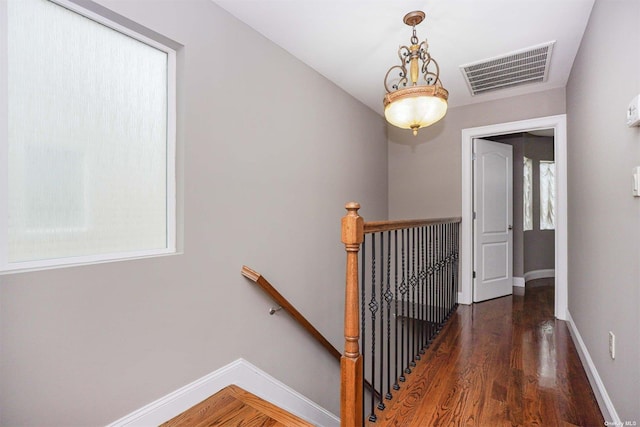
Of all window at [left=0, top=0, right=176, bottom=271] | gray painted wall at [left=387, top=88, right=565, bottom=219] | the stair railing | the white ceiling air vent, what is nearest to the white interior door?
gray painted wall at [left=387, top=88, right=565, bottom=219]

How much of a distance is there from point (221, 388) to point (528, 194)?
5.58 metres

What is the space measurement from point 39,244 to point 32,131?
0.48 metres

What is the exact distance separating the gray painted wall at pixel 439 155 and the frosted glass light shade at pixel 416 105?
6.46 feet

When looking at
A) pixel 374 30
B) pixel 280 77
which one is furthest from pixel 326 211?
pixel 374 30

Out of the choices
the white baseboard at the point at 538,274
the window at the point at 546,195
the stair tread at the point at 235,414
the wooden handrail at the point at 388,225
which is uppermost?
the window at the point at 546,195

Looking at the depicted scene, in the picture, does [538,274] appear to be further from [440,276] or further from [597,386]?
[597,386]

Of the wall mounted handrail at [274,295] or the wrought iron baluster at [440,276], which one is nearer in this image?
the wall mounted handrail at [274,295]

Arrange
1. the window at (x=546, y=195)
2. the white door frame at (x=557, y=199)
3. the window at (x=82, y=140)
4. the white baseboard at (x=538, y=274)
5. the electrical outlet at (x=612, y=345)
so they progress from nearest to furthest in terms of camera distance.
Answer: the window at (x=82, y=140)
the electrical outlet at (x=612, y=345)
the white door frame at (x=557, y=199)
the white baseboard at (x=538, y=274)
the window at (x=546, y=195)

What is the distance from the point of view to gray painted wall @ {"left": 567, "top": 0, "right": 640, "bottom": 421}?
4.38 feet

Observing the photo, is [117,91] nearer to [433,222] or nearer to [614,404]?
[433,222]

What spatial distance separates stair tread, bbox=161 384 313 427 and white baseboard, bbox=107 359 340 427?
0.04m

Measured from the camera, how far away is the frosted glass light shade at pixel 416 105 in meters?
1.97

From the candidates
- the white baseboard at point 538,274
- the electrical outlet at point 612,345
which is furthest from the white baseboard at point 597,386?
the white baseboard at point 538,274

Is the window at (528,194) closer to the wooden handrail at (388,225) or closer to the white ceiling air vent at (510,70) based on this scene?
the white ceiling air vent at (510,70)
